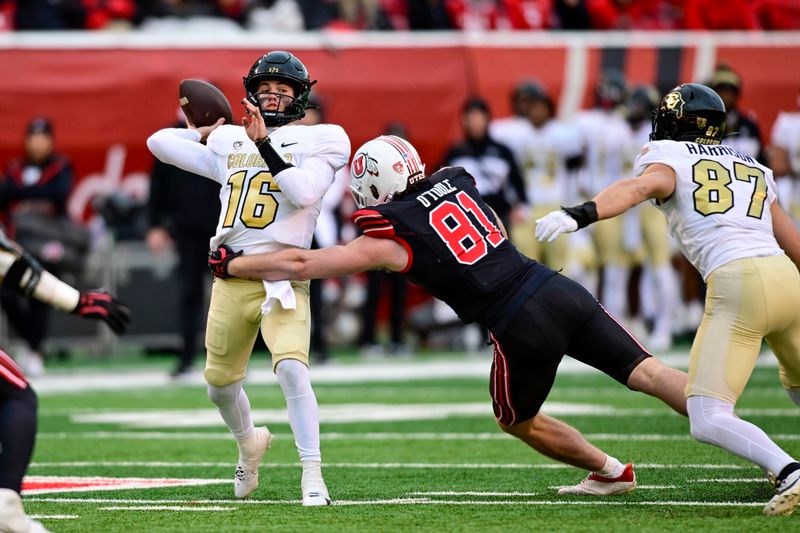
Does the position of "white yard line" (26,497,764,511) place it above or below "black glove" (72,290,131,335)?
below

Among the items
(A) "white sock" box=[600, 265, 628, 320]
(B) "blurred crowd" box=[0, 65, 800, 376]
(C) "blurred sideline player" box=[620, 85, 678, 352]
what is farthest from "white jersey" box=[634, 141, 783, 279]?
(A) "white sock" box=[600, 265, 628, 320]

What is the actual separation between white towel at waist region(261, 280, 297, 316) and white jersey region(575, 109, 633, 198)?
808 cm

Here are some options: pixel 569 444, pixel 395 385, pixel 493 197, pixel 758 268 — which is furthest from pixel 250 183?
pixel 493 197

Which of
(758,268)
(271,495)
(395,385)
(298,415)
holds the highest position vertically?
(758,268)

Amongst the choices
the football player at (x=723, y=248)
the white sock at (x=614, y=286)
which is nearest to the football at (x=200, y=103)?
the football player at (x=723, y=248)

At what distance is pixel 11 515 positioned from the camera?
4781mm

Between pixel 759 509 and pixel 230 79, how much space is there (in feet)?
31.8

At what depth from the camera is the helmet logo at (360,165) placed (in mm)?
6121

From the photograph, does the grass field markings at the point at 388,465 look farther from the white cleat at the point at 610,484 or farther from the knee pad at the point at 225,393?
the knee pad at the point at 225,393

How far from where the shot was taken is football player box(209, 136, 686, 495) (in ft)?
19.4

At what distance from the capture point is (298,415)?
603 cm

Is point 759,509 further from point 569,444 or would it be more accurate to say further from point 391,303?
point 391,303

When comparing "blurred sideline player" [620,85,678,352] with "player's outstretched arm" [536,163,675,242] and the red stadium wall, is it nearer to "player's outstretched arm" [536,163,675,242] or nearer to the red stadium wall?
the red stadium wall

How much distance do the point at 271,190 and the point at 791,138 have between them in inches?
309
